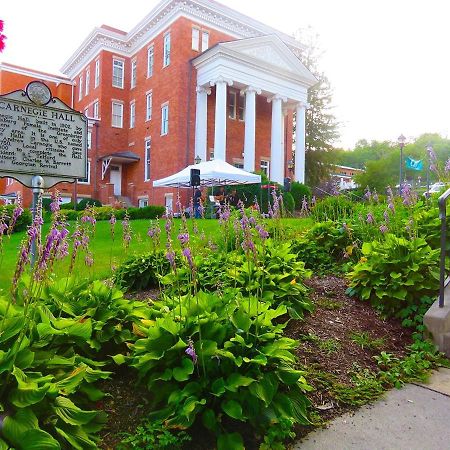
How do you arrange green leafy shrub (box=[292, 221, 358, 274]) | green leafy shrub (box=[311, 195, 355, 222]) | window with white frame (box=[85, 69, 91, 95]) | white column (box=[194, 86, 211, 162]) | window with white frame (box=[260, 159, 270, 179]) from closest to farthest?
green leafy shrub (box=[292, 221, 358, 274]) < green leafy shrub (box=[311, 195, 355, 222]) < white column (box=[194, 86, 211, 162]) < window with white frame (box=[260, 159, 270, 179]) < window with white frame (box=[85, 69, 91, 95])

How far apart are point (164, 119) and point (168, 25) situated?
19.3 feet

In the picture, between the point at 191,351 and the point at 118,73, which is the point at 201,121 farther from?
the point at 191,351

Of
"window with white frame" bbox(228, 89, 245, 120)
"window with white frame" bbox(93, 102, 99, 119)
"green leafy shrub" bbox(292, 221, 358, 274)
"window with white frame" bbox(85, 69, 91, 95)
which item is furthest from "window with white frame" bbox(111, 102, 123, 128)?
"green leafy shrub" bbox(292, 221, 358, 274)

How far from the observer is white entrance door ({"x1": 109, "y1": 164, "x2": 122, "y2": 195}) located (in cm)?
3134

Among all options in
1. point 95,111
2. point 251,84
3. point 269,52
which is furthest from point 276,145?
point 95,111

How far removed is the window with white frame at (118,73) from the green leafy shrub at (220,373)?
32.4 metres

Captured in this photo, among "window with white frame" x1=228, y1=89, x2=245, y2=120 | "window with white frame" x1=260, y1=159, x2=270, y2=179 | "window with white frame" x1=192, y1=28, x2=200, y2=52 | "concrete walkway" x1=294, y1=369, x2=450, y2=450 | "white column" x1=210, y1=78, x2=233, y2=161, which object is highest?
"window with white frame" x1=192, y1=28, x2=200, y2=52

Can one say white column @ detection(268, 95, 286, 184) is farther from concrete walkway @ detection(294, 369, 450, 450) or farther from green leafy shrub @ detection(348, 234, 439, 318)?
concrete walkway @ detection(294, 369, 450, 450)

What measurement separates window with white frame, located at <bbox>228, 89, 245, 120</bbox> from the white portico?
1.15 m

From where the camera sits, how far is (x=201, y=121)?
85.6 feet

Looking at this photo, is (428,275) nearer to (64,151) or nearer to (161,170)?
(64,151)

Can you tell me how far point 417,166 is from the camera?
19266mm

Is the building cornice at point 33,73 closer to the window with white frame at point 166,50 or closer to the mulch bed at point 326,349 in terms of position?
the window with white frame at point 166,50

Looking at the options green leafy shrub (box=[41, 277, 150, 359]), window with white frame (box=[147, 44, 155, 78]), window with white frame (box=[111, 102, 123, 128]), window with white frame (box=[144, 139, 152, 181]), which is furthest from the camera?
window with white frame (box=[111, 102, 123, 128])
